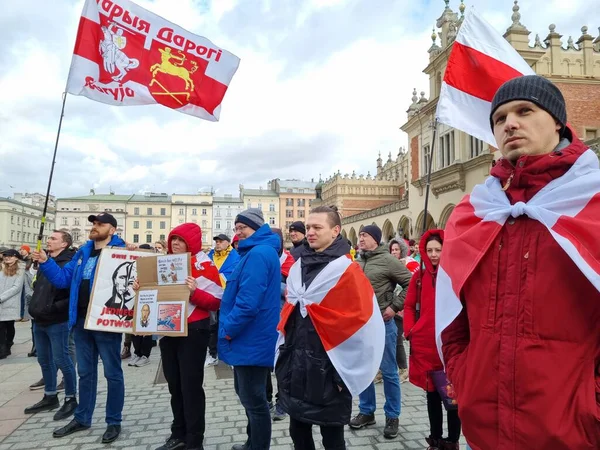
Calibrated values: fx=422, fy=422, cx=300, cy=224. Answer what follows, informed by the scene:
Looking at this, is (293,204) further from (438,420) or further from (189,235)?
(438,420)

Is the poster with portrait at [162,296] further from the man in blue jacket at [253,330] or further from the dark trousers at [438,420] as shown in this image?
the dark trousers at [438,420]

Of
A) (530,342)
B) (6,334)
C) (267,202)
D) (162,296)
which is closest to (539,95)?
(530,342)

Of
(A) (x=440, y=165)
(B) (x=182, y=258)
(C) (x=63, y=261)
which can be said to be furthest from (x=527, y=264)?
(A) (x=440, y=165)

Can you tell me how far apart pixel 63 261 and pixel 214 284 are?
8.27 ft

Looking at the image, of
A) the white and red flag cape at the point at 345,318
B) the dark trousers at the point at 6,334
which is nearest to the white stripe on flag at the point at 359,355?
the white and red flag cape at the point at 345,318

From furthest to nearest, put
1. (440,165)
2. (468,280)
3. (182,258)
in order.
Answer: (440,165), (182,258), (468,280)

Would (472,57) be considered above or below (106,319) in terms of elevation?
above

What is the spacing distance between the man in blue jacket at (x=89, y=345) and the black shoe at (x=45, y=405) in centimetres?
98

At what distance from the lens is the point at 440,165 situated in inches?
1005

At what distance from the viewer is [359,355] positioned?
123 inches

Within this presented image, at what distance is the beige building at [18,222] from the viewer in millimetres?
85938

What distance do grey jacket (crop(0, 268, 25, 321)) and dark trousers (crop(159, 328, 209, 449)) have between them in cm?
580

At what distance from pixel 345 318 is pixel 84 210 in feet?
337

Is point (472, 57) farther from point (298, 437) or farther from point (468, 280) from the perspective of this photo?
point (298, 437)
